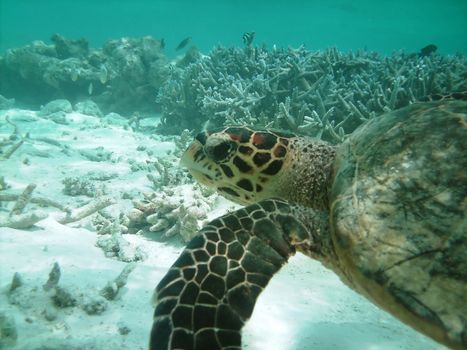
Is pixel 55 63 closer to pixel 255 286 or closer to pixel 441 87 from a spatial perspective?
pixel 441 87

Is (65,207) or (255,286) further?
(65,207)

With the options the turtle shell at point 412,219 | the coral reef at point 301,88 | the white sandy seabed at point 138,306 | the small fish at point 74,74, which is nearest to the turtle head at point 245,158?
the turtle shell at point 412,219

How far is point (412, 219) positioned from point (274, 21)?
99121mm

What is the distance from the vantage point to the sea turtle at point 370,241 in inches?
61.4

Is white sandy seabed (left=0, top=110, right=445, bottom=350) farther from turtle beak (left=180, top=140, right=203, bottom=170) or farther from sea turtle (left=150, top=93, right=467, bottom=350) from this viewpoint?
turtle beak (left=180, top=140, right=203, bottom=170)

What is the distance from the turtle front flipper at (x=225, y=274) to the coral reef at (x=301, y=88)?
3883mm

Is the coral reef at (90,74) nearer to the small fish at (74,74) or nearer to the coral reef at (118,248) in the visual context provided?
the small fish at (74,74)

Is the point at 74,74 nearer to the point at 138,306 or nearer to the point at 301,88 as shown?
the point at 301,88

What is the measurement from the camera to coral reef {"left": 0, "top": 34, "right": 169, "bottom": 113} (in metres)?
13.7

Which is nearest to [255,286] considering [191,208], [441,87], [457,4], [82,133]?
[191,208]

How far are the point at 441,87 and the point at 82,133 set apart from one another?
988 centimetres

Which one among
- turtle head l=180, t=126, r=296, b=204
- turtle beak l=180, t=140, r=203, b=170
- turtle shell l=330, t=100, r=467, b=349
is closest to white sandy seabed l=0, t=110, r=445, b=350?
turtle shell l=330, t=100, r=467, b=349

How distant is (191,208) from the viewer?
445cm

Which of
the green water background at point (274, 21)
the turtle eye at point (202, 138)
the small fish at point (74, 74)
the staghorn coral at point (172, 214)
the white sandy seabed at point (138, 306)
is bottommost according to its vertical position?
the white sandy seabed at point (138, 306)
